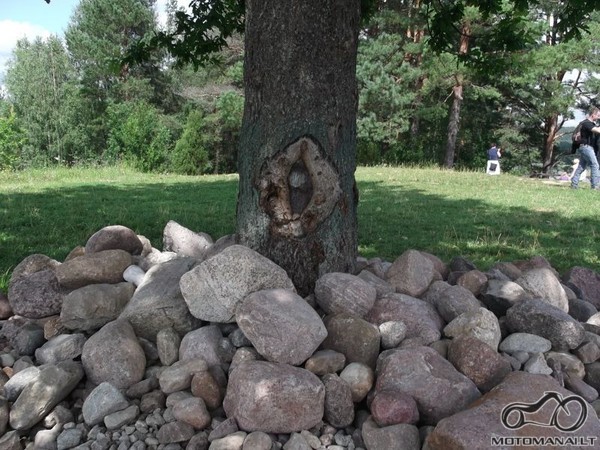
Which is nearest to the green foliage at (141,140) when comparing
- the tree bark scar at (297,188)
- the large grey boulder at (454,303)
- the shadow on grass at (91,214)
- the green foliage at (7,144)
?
the green foliage at (7,144)

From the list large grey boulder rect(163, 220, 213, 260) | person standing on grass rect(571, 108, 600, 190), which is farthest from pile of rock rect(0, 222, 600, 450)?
person standing on grass rect(571, 108, 600, 190)

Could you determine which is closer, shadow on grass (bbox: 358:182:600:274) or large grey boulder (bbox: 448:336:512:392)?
large grey boulder (bbox: 448:336:512:392)

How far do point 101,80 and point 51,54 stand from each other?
17.7 feet

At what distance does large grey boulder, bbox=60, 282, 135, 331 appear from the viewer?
2.85m

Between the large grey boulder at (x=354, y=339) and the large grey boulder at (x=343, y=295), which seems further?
the large grey boulder at (x=343, y=295)

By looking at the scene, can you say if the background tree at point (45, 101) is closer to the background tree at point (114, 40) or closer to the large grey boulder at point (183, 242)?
the background tree at point (114, 40)

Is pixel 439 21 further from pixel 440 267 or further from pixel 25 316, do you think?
pixel 25 316

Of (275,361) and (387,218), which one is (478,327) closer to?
(275,361)

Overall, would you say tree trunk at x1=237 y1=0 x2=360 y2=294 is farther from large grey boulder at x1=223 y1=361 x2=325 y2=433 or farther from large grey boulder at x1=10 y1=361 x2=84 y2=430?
large grey boulder at x1=10 y1=361 x2=84 y2=430

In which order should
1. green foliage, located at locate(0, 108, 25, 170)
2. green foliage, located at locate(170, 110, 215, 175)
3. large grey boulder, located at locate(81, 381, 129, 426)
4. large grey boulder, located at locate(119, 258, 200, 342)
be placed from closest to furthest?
large grey boulder, located at locate(81, 381, 129, 426), large grey boulder, located at locate(119, 258, 200, 342), green foliage, located at locate(0, 108, 25, 170), green foliage, located at locate(170, 110, 215, 175)

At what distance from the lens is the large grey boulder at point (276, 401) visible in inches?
87.3

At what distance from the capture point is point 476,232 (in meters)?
6.73

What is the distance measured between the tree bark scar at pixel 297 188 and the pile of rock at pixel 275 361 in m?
0.37

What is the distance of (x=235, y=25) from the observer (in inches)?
209
